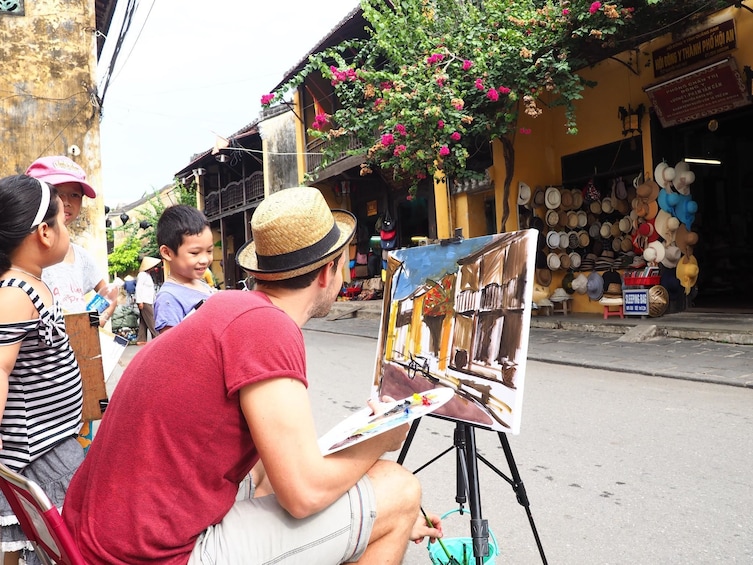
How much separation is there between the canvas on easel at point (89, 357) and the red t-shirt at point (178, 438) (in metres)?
0.81

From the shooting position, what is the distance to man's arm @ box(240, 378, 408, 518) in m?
1.38

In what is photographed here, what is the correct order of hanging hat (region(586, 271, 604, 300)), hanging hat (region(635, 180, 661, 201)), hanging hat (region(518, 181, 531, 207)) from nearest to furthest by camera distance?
hanging hat (region(635, 180, 661, 201)) < hanging hat (region(586, 271, 604, 300)) < hanging hat (region(518, 181, 531, 207))

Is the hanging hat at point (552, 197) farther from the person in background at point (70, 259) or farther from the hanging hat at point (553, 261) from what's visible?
the person in background at point (70, 259)

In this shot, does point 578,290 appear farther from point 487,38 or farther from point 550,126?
point 487,38

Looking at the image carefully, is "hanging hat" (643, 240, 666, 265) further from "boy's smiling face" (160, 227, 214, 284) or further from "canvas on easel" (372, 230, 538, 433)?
"boy's smiling face" (160, 227, 214, 284)

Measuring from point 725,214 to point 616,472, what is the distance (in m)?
9.77

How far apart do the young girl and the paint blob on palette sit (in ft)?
2.73

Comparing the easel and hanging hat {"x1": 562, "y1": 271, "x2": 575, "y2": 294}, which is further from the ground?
hanging hat {"x1": 562, "y1": 271, "x2": 575, "y2": 294}

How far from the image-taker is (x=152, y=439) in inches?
55.5

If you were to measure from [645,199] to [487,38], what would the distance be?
344cm

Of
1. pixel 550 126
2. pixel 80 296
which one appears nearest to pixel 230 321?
pixel 80 296

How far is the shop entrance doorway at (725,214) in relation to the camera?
10204 mm

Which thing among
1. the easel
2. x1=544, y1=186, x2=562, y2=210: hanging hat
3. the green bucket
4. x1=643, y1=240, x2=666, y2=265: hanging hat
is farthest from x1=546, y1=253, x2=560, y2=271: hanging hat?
the easel

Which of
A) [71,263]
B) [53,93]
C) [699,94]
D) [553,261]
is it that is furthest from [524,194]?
[71,263]
